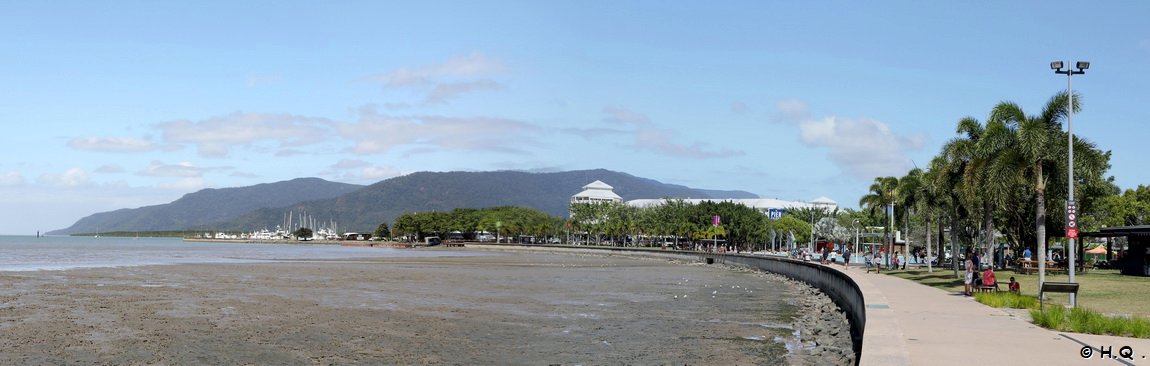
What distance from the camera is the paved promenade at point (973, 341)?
1570 cm

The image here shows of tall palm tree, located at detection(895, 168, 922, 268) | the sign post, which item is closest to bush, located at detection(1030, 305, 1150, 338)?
the sign post

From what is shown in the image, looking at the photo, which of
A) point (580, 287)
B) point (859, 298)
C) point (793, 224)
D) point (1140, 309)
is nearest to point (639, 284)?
point (580, 287)

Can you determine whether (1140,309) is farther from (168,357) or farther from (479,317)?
(168,357)

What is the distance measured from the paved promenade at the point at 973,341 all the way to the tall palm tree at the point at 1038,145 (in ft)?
33.1

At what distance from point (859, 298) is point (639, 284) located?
27.8 metres

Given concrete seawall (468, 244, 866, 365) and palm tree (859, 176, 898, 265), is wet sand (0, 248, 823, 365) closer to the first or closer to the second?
concrete seawall (468, 244, 866, 365)

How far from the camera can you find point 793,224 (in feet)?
556

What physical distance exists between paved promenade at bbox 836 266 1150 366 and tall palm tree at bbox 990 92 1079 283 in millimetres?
10075

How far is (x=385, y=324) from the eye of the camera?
3047cm

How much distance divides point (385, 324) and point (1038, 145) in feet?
74.5

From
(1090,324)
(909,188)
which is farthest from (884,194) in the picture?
(1090,324)

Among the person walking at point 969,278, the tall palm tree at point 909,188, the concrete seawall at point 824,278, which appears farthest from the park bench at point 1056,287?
the tall palm tree at point 909,188

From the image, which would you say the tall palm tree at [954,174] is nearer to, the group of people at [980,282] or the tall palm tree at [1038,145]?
the tall palm tree at [1038,145]

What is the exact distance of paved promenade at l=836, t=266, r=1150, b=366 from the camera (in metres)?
15.7
